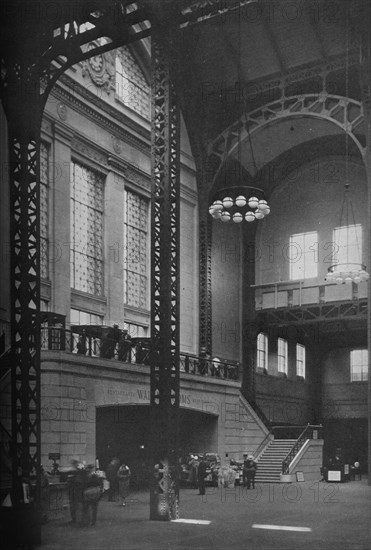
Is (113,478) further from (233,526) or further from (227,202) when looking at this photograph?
(227,202)

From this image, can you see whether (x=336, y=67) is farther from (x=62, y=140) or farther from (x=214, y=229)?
(x=62, y=140)

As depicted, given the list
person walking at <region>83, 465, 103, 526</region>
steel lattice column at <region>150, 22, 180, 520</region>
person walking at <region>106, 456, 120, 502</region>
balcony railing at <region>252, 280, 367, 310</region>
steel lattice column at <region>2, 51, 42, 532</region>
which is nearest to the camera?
steel lattice column at <region>2, 51, 42, 532</region>

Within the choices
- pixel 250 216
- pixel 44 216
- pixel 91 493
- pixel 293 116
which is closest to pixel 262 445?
pixel 250 216

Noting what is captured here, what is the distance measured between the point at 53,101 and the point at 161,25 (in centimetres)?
1003

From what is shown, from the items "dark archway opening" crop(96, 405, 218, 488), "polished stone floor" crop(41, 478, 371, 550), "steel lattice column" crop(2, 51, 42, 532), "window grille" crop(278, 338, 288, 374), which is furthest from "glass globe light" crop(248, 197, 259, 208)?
"window grille" crop(278, 338, 288, 374)

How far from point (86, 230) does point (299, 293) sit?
11.6 metres

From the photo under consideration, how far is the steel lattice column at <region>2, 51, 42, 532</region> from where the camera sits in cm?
1405

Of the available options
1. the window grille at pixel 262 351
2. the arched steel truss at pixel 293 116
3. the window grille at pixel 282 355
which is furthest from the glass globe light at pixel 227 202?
the window grille at pixel 282 355

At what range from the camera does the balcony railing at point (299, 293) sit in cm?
3440

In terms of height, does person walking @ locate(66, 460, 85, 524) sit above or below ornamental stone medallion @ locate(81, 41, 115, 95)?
below

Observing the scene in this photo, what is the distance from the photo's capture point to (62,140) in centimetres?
2747

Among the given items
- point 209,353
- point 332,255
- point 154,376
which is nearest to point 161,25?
point 154,376

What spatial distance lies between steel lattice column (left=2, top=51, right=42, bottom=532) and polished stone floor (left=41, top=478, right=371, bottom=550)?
164 cm

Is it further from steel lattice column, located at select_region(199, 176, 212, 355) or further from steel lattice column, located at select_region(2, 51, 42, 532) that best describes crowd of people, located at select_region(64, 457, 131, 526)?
steel lattice column, located at select_region(199, 176, 212, 355)
